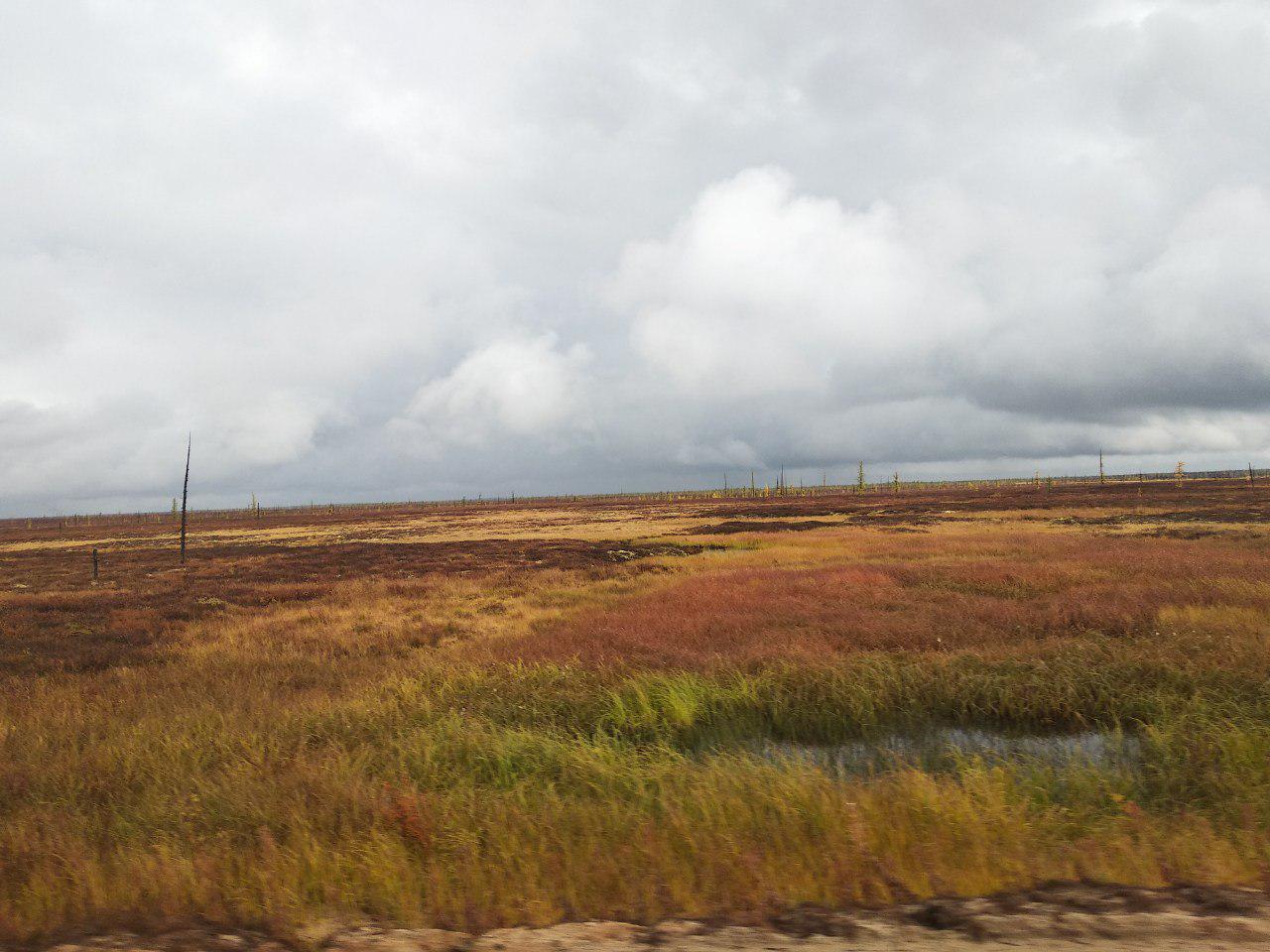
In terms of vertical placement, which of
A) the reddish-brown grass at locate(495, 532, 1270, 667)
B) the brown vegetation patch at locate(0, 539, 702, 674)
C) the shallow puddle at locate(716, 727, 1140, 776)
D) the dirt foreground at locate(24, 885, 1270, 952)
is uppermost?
the dirt foreground at locate(24, 885, 1270, 952)

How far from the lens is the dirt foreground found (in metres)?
3.41

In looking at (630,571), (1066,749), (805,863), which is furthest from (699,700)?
(630,571)

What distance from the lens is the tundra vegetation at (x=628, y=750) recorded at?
4.27m

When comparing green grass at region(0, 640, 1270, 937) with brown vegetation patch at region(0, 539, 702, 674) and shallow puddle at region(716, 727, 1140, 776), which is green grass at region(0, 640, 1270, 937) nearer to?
shallow puddle at region(716, 727, 1140, 776)

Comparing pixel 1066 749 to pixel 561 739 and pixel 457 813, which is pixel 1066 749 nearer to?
pixel 561 739

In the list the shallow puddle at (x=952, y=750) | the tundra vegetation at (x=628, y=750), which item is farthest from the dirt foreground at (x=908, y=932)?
the shallow puddle at (x=952, y=750)

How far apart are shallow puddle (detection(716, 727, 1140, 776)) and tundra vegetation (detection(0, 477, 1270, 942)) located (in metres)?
0.15

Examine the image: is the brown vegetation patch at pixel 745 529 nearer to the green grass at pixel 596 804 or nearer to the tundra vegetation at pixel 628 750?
the tundra vegetation at pixel 628 750

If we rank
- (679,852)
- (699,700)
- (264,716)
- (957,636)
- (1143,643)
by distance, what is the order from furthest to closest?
(957,636), (1143,643), (699,700), (264,716), (679,852)

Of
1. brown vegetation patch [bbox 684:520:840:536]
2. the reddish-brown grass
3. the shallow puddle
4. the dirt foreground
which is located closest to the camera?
the dirt foreground

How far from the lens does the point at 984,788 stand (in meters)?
5.44

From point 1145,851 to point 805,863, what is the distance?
87.6 inches

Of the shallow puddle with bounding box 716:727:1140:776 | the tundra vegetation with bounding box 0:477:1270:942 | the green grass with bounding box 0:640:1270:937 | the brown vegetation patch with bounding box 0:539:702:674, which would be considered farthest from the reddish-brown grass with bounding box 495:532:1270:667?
the brown vegetation patch with bounding box 0:539:702:674

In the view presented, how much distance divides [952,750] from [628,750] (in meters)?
3.84
